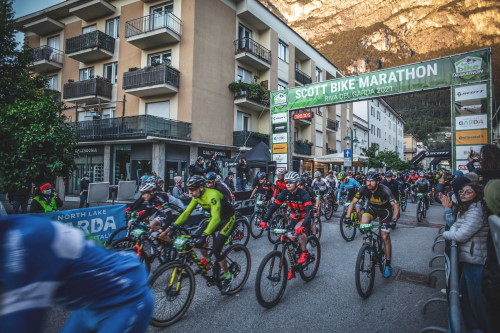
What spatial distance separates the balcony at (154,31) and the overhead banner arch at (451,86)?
32.9 ft

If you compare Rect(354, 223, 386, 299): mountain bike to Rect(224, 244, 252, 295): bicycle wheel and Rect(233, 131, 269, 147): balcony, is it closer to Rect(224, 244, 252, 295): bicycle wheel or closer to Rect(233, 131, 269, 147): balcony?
Rect(224, 244, 252, 295): bicycle wheel

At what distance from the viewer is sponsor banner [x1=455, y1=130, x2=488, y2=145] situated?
889cm

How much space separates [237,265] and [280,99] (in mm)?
11008

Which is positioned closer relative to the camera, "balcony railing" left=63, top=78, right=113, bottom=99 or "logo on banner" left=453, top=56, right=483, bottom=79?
"logo on banner" left=453, top=56, right=483, bottom=79

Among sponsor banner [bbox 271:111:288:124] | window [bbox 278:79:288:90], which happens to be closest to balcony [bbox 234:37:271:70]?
window [bbox 278:79:288:90]

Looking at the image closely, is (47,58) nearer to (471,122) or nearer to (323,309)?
(323,309)

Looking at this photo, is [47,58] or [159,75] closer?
[159,75]

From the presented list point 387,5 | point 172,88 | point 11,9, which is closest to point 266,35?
point 172,88

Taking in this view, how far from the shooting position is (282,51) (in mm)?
24469

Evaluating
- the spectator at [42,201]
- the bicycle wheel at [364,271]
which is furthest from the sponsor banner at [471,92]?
the spectator at [42,201]

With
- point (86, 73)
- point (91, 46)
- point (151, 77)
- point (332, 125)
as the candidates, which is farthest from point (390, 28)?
point (151, 77)

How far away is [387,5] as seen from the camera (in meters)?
131

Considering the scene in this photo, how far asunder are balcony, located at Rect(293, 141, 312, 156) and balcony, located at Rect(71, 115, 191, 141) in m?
11.3

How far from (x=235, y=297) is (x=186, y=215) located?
1506 millimetres
